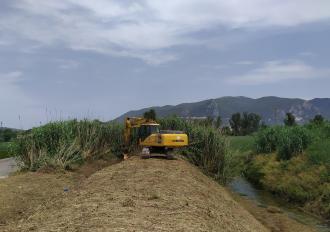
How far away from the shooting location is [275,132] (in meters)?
45.2

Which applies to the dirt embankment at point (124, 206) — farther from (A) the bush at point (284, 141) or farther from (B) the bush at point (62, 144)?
(A) the bush at point (284, 141)

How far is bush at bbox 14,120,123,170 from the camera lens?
28.1m

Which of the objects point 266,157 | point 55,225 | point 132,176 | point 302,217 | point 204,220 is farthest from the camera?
point 266,157

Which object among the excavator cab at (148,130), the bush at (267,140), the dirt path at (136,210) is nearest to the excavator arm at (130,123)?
the excavator cab at (148,130)

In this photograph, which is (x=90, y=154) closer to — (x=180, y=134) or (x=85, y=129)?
(x=85, y=129)

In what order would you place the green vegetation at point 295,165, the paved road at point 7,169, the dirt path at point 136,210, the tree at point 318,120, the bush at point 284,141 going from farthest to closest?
1. the tree at point 318,120
2. the bush at point 284,141
3. the paved road at point 7,169
4. the green vegetation at point 295,165
5. the dirt path at point 136,210

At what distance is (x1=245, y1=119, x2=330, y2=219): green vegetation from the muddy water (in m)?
0.60

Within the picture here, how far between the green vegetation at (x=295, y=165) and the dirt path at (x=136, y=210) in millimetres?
11488

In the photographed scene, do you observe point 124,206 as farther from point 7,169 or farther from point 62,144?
point 7,169

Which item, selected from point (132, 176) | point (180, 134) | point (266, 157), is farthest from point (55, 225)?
point (266, 157)

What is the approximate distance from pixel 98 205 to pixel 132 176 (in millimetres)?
6727

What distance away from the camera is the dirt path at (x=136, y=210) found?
11234 millimetres

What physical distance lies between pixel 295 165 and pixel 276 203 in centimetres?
622

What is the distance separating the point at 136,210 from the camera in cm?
1269
